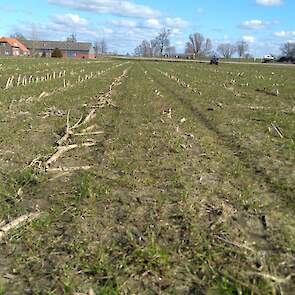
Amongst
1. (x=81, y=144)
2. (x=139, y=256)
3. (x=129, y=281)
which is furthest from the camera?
(x=81, y=144)

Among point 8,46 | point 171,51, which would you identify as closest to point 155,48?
point 171,51

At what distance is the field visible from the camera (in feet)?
14.4

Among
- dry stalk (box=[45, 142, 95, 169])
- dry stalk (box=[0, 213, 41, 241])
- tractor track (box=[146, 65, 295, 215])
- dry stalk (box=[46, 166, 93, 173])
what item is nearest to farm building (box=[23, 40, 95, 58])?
tractor track (box=[146, 65, 295, 215])

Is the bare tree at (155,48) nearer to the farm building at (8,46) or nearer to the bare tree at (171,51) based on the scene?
the bare tree at (171,51)

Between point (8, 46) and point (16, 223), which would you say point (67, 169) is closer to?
point (16, 223)

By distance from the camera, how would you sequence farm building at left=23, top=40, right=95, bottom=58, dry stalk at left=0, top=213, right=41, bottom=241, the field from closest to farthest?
the field → dry stalk at left=0, top=213, right=41, bottom=241 → farm building at left=23, top=40, right=95, bottom=58

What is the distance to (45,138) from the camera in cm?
1057

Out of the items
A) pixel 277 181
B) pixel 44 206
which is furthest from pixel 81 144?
pixel 277 181

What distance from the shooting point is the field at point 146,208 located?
440cm

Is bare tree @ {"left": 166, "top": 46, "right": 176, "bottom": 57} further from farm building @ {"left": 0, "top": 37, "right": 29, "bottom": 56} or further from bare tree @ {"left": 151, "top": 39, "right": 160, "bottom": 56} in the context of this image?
farm building @ {"left": 0, "top": 37, "right": 29, "bottom": 56}

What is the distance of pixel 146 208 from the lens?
6137mm

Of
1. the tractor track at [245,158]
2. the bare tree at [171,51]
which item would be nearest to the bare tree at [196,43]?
the bare tree at [171,51]

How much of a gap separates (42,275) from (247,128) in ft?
29.2

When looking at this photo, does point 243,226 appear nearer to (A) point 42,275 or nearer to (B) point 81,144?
(A) point 42,275
